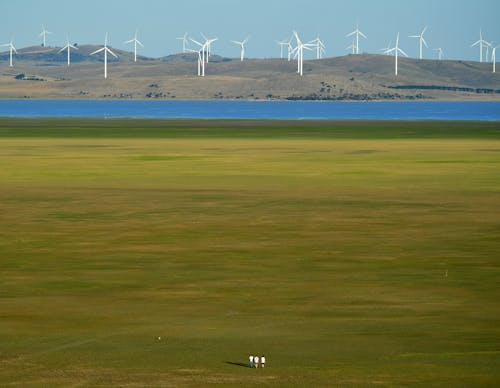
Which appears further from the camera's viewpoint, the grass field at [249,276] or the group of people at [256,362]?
the grass field at [249,276]

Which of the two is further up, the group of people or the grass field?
the group of people

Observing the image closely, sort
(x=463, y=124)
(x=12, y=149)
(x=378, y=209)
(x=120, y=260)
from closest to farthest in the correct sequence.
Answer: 1. (x=120, y=260)
2. (x=378, y=209)
3. (x=12, y=149)
4. (x=463, y=124)

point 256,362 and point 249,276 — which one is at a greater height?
point 256,362

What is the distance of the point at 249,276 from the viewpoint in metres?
32.6

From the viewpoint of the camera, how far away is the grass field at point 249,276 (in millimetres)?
22312

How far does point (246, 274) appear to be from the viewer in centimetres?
3291

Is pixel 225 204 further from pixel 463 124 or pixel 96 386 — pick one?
pixel 463 124

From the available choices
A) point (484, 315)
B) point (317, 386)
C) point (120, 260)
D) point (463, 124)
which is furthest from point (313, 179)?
point (463, 124)

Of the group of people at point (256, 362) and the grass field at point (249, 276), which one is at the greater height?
the group of people at point (256, 362)

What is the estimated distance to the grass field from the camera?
22312 mm

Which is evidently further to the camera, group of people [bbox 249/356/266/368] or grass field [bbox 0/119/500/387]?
grass field [bbox 0/119/500/387]

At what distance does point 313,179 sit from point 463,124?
88.6 meters

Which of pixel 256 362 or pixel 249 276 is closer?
pixel 256 362

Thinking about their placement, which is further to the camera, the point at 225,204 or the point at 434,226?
the point at 225,204
